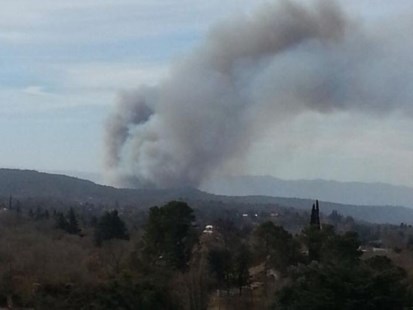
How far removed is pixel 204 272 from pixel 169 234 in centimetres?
287

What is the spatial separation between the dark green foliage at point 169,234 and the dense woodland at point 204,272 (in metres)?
0.04

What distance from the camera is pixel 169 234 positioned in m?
35.7

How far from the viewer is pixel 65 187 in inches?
7372

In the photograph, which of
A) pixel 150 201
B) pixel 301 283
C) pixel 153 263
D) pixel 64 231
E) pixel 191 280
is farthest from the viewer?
pixel 150 201

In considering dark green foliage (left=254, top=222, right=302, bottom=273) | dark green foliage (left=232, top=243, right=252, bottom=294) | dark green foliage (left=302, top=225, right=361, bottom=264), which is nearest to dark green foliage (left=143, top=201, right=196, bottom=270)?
dark green foliage (left=232, top=243, right=252, bottom=294)

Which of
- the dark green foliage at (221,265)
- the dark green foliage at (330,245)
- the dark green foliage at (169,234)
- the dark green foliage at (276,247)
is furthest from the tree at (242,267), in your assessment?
the dark green foliage at (330,245)

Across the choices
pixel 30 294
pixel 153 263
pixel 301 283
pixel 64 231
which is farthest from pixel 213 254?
pixel 64 231

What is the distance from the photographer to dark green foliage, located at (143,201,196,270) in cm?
3556

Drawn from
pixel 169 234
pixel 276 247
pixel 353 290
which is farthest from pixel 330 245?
pixel 169 234

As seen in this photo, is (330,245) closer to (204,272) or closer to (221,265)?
(204,272)

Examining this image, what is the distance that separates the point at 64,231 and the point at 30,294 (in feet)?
93.5

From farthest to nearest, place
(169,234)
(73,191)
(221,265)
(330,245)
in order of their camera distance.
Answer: (73,191)
(221,265)
(169,234)
(330,245)

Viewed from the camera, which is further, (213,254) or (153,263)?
(213,254)

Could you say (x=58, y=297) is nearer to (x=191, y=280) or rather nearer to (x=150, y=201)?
(x=191, y=280)
